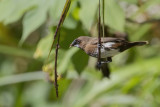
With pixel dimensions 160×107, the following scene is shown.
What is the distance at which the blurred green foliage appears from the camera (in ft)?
3.80

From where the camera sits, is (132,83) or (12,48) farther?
(12,48)

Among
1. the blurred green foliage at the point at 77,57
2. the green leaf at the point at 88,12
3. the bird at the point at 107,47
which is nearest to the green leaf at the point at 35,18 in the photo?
the blurred green foliage at the point at 77,57

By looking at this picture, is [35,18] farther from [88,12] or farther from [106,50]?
[106,50]

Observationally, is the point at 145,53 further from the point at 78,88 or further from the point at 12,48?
the point at 12,48

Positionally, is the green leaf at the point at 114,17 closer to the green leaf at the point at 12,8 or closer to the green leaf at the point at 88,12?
the green leaf at the point at 88,12

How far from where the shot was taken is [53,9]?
1162 millimetres

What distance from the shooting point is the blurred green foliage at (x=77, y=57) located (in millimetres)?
1159

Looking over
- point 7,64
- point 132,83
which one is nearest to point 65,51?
point 132,83

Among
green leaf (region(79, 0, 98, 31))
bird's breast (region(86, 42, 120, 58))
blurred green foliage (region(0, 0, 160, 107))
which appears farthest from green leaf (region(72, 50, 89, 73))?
bird's breast (region(86, 42, 120, 58))

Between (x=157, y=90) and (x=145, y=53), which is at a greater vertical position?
(x=145, y=53)

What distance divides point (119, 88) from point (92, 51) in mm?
1417

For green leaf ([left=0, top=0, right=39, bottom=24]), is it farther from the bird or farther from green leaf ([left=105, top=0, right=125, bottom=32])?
the bird

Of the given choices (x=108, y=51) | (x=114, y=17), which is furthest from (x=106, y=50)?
(x=114, y=17)

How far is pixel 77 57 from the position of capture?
1.20 meters
